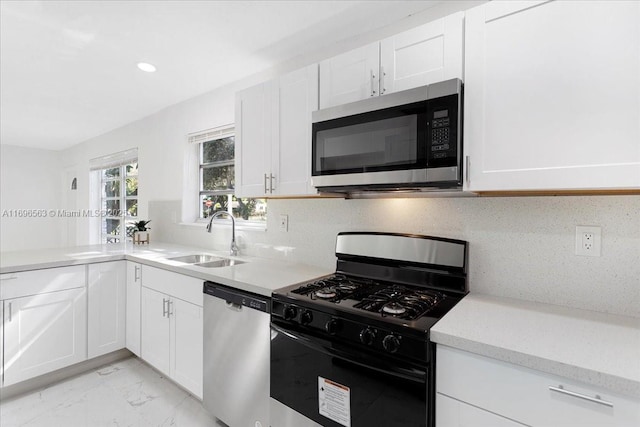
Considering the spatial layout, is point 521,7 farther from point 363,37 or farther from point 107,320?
point 107,320

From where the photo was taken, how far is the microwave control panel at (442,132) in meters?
1.25

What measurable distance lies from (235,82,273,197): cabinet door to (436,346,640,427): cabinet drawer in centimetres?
143

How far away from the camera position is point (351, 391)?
1235 millimetres

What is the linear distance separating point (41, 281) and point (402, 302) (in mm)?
2436

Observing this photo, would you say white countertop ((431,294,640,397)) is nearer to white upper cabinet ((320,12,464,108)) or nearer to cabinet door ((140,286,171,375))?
white upper cabinet ((320,12,464,108))

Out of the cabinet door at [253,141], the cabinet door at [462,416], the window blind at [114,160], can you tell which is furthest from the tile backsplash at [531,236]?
the window blind at [114,160]

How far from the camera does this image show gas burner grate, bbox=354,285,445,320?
47.7 inches

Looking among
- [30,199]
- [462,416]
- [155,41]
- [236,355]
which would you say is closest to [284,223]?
[236,355]

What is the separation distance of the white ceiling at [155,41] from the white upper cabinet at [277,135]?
0.33 m

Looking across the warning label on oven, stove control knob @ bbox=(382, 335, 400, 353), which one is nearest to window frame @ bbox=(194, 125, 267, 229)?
the warning label on oven

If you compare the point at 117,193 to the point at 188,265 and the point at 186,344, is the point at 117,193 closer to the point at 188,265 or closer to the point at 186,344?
the point at 188,265

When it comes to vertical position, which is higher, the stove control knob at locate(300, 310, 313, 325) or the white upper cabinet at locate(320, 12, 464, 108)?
the white upper cabinet at locate(320, 12, 464, 108)

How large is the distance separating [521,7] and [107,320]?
3217 millimetres

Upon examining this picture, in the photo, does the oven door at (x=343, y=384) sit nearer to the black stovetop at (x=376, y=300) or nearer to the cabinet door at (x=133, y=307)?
the black stovetop at (x=376, y=300)
